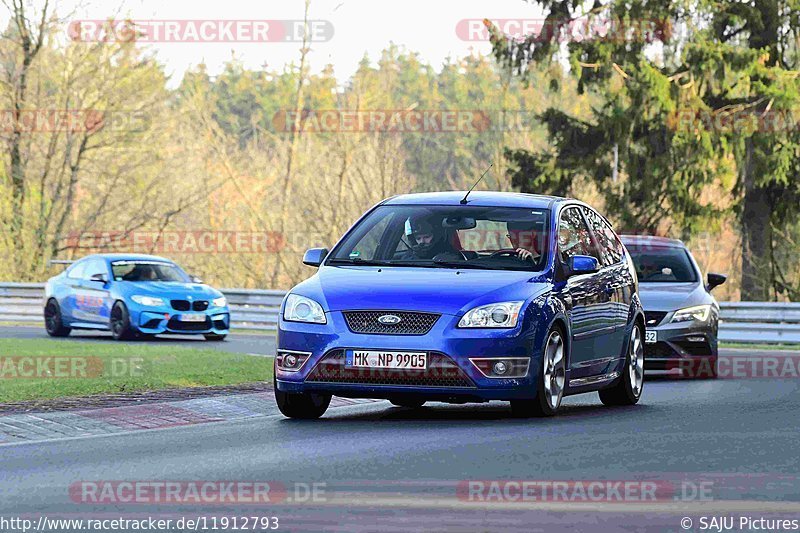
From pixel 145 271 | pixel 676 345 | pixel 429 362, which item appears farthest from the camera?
pixel 145 271

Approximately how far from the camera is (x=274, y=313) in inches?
1367

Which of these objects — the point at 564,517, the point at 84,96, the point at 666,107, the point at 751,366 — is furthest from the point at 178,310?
the point at 564,517

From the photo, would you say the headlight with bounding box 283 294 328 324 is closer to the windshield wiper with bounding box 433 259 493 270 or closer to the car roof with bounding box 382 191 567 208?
the windshield wiper with bounding box 433 259 493 270

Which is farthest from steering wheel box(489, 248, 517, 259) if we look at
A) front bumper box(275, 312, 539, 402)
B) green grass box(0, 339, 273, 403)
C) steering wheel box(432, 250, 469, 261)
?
green grass box(0, 339, 273, 403)

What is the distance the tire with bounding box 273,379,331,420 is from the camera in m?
13.0

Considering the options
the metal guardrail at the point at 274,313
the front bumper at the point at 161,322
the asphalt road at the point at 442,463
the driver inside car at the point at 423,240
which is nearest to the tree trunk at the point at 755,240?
the metal guardrail at the point at 274,313

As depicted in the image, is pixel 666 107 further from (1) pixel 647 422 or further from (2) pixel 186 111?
(1) pixel 647 422

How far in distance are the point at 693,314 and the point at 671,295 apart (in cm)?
37

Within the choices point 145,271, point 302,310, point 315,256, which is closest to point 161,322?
point 145,271

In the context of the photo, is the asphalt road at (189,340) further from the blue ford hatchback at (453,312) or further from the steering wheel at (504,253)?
the steering wheel at (504,253)

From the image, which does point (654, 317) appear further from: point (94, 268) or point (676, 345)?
point (94, 268)

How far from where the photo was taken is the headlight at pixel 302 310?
12.5 meters

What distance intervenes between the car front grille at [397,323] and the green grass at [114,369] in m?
3.40

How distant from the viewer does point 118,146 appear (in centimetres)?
4431
